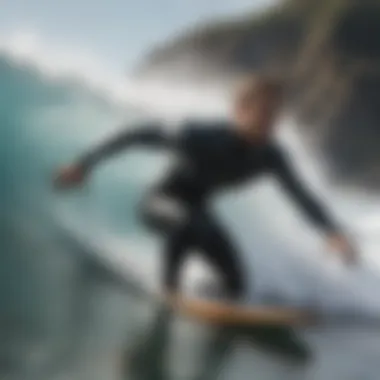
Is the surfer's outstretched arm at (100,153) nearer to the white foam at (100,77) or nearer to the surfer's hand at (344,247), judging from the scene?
the white foam at (100,77)

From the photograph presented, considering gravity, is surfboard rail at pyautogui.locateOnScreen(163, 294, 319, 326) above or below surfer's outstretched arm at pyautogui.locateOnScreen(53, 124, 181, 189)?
below

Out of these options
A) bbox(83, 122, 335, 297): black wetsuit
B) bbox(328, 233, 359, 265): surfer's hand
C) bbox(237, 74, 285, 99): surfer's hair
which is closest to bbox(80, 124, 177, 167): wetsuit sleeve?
bbox(83, 122, 335, 297): black wetsuit

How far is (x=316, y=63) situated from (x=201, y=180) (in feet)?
0.63

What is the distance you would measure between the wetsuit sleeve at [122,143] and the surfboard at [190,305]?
8cm

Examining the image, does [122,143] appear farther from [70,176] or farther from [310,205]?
[310,205]

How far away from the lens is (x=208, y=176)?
37.6 inches

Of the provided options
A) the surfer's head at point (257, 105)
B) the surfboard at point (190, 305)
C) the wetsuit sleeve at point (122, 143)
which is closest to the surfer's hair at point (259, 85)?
the surfer's head at point (257, 105)

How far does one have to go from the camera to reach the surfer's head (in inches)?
37.8

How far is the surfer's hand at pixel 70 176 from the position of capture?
0.96 m

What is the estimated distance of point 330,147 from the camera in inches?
38.5

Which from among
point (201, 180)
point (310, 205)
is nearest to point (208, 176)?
point (201, 180)

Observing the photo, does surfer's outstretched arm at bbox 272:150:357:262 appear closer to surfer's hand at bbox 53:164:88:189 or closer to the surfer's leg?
the surfer's leg

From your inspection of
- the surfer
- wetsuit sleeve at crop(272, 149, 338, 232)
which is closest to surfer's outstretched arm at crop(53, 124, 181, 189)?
the surfer

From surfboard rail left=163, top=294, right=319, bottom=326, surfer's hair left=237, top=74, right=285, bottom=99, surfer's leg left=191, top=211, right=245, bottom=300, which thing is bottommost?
surfboard rail left=163, top=294, right=319, bottom=326
